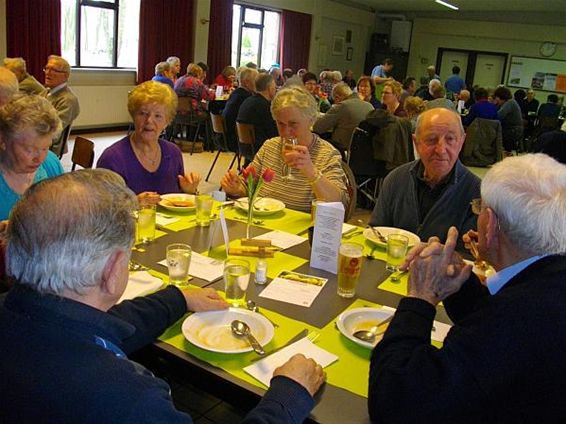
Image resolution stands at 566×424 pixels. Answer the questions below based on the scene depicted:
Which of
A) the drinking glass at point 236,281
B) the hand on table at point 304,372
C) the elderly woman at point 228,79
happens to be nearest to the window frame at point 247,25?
the elderly woman at point 228,79

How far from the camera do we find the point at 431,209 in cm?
258

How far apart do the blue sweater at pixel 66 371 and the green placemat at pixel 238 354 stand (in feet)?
1.13

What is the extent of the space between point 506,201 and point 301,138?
5.84 feet

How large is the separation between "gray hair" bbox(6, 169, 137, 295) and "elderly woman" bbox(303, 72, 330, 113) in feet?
25.3

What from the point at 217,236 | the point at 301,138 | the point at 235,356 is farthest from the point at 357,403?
the point at 301,138

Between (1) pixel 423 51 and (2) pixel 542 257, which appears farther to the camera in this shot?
(1) pixel 423 51

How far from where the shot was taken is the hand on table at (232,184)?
8.99 ft

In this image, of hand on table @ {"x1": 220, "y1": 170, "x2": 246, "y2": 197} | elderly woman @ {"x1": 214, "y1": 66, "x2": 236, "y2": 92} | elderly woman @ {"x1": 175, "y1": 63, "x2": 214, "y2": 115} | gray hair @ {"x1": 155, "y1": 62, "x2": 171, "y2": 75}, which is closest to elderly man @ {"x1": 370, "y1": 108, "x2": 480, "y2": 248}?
hand on table @ {"x1": 220, "y1": 170, "x2": 246, "y2": 197}

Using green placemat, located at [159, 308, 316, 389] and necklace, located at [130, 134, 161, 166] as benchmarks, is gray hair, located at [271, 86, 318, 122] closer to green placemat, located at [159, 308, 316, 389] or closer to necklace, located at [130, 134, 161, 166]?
necklace, located at [130, 134, 161, 166]

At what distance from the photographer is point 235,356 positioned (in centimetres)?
136

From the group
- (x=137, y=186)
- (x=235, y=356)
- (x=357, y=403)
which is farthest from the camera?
(x=137, y=186)

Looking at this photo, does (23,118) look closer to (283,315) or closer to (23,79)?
(283,315)

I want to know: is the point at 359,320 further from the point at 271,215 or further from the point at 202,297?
the point at 271,215

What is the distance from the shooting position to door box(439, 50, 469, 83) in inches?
603
